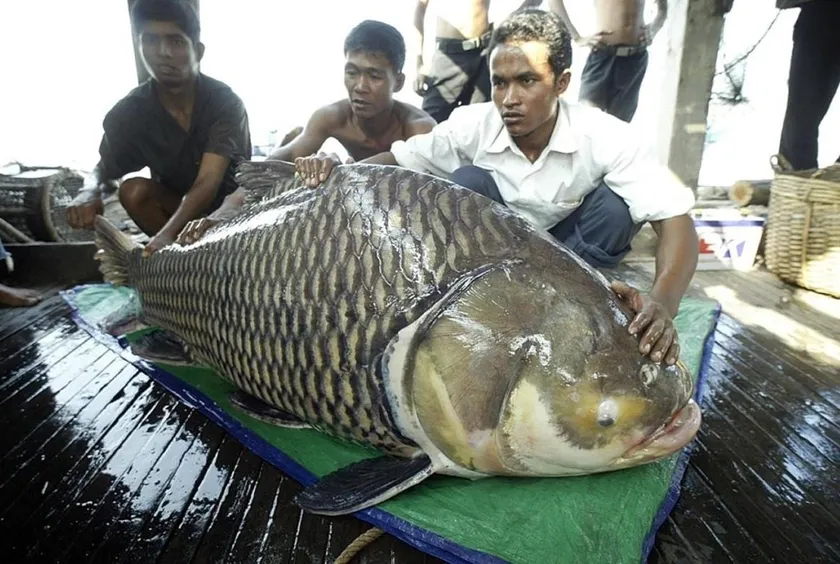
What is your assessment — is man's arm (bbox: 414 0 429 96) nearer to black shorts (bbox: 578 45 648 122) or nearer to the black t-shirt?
black shorts (bbox: 578 45 648 122)

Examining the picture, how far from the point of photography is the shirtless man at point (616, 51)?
4.35 meters

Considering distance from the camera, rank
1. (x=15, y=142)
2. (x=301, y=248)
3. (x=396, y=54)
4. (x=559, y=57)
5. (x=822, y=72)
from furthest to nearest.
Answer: (x=15, y=142), (x=822, y=72), (x=396, y=54), (x=559, y=57), (x=301, y=248)

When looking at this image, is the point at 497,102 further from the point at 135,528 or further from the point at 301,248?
the point at 135,528

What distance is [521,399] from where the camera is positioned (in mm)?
1417

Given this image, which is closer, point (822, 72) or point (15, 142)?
point (822, 72)

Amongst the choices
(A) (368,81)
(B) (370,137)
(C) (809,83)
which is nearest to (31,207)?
(B) (370,137)

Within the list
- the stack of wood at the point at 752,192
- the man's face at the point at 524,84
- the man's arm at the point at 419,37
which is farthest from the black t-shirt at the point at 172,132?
the stack of wood at the point at 752,192

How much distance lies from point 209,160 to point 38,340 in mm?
1259

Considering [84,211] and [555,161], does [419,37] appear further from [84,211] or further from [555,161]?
[84,211]

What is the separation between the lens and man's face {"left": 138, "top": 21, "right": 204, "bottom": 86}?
319 centimetres

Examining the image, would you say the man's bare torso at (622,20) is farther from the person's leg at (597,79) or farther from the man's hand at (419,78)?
the man's hand at (419,78)

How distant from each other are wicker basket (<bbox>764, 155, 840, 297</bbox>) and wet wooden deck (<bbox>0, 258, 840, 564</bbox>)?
1.18 meters

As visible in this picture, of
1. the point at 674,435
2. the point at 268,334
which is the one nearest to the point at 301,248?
the point at 268,334

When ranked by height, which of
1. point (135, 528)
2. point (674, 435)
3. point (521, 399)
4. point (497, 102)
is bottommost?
point (135, 528)
